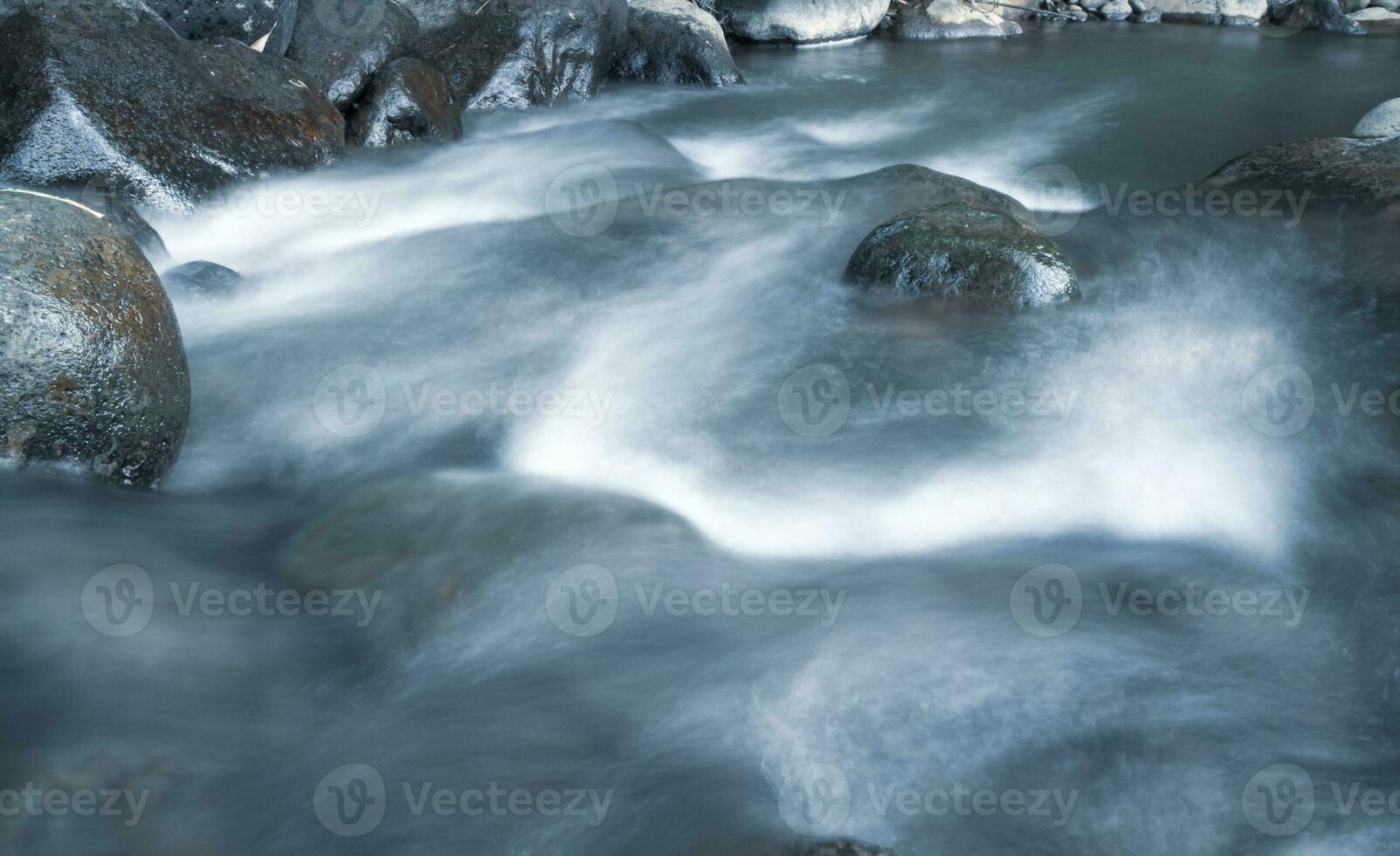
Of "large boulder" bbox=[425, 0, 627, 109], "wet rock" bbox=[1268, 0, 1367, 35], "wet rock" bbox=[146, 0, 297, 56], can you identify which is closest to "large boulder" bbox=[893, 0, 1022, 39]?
"wet rock" bbox=[1268, 0, 1367, 35]

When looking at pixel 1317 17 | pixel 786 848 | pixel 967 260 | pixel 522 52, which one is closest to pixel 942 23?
pixel 1317 17

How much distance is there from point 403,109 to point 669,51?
153 inches

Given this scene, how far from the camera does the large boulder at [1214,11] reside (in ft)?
53.2

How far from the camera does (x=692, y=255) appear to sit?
22.0 feet

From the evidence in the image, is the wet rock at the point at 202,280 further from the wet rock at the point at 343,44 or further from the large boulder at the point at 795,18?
Answer: the large boulder at the point at 795,18

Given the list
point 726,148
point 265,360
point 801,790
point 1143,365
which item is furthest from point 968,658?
point 726,148

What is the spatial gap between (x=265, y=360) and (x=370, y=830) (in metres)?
3.28

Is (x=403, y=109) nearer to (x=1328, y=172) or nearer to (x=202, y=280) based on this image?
(x=202, y=280)

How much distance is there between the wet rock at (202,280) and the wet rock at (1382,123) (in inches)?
314

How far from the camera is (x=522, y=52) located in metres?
9.95

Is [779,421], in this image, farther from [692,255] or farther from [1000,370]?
[692,255]

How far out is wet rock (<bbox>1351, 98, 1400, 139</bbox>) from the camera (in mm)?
7938

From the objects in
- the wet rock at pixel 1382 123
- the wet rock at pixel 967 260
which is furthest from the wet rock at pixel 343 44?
the wet rock at pixel 1382 123

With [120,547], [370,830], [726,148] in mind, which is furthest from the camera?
[726,148]
